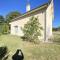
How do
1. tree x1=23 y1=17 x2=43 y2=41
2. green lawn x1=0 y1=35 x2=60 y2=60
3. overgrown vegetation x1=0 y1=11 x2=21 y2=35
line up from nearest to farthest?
1. green lawn x1=0 y1=35 x2=60 y2=60
2. tree x1=23 y1=17 x2=43 y2=41
3. overgrown vegetation x1=0 y1=11 x2=21 y2=35

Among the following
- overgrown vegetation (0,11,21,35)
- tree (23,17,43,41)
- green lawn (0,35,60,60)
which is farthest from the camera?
overgrown vegetation (0,11,21,35)

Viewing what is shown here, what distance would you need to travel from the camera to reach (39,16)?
56.6 ft

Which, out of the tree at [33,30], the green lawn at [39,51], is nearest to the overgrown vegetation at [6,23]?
the tree at [33,30]

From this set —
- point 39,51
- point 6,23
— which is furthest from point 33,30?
point 6,23

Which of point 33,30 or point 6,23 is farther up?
point 6,23

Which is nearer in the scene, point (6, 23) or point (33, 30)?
point (33, 30)

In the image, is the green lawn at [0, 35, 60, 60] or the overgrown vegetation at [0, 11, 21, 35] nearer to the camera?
the green lawn at [0, 35, 60, 60]

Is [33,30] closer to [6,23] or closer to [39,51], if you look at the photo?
[39,51]

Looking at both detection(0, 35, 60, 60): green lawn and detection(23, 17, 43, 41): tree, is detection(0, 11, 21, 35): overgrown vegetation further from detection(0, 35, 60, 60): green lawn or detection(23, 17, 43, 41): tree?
detection(0, 35, 60, 60): green lawn

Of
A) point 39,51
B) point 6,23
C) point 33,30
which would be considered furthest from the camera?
point 6,23

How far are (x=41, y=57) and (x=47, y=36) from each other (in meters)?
7.34

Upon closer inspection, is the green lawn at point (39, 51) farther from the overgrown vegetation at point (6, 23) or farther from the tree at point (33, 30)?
the overgrown vegetation at point (6, 23)

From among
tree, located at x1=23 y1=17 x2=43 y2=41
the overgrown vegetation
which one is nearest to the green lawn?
tree, located at x1=23 y1=17 x2=43 y2=41

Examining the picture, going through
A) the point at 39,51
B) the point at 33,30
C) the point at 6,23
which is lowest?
the point at 39,51
